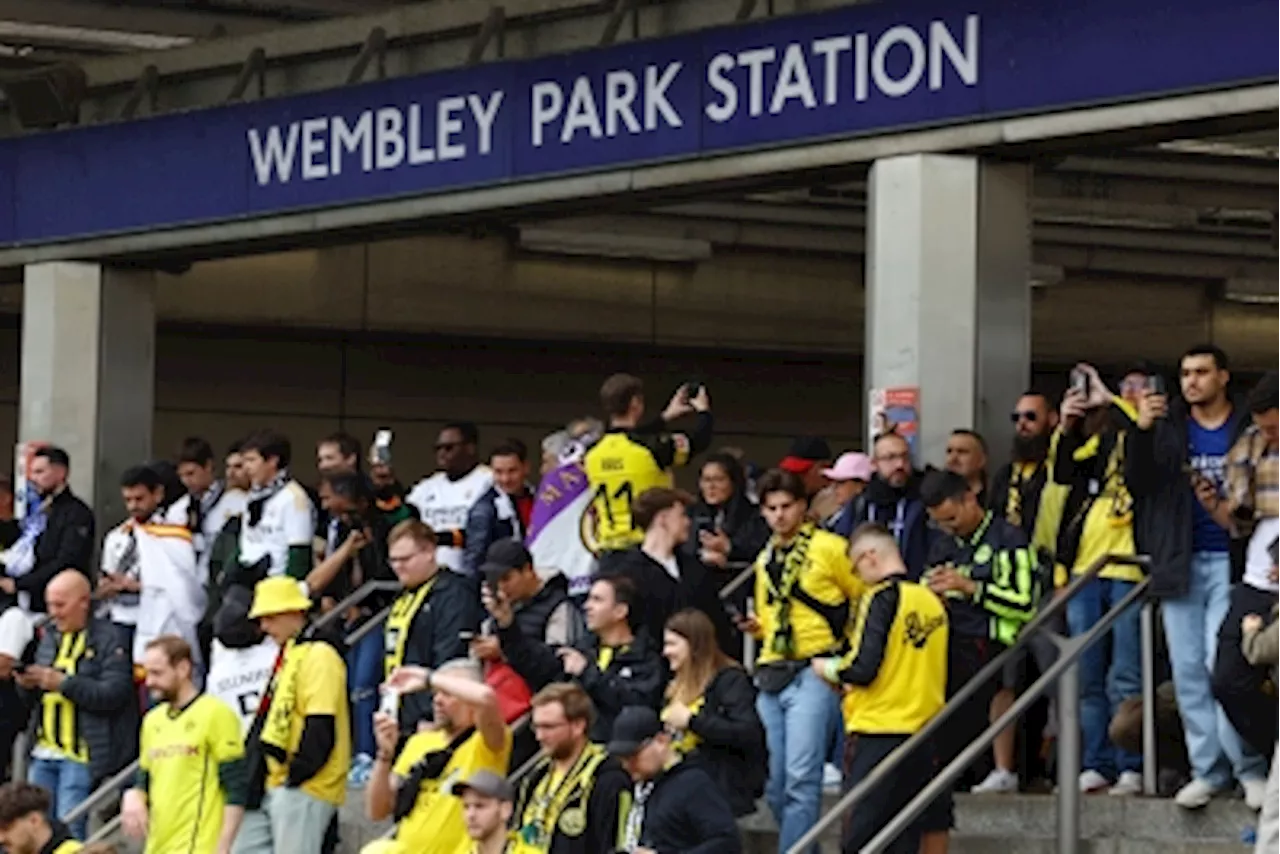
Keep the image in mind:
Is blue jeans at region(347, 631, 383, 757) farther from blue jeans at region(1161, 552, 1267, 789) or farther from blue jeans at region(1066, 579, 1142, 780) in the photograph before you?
blue jeans at region(1161, 552, 1267, 789)

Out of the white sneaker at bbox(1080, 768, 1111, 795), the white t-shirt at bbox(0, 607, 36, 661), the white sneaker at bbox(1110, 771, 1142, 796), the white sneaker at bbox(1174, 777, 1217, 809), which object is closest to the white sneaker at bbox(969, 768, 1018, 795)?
the white sneaker at bbox(1080, 768, 1111, 795)

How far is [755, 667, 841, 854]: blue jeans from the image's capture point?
39.6ft

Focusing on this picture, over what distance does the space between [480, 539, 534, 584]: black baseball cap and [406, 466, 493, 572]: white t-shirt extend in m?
2.47

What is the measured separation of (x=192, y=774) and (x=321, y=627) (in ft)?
7.59

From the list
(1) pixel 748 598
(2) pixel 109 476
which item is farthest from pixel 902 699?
(2) pixel 109 476

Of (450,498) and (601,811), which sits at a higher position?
(450,498)

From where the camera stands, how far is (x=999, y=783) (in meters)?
12.5

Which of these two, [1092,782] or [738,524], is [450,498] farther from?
[1092,782]

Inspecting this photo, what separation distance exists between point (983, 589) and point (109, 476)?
7.49 metres

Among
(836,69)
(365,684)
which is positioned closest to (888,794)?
(836,69)

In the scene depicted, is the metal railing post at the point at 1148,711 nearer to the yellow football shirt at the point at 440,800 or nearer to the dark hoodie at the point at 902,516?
the dark hoodie at the point at 902,516

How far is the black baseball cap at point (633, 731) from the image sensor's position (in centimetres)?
1039

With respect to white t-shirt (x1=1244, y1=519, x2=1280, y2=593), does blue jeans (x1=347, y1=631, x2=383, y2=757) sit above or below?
below

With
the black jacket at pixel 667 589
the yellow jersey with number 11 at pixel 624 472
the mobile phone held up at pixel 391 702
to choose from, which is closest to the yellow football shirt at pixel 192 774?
the mobile phone held up at pixel 391 702
